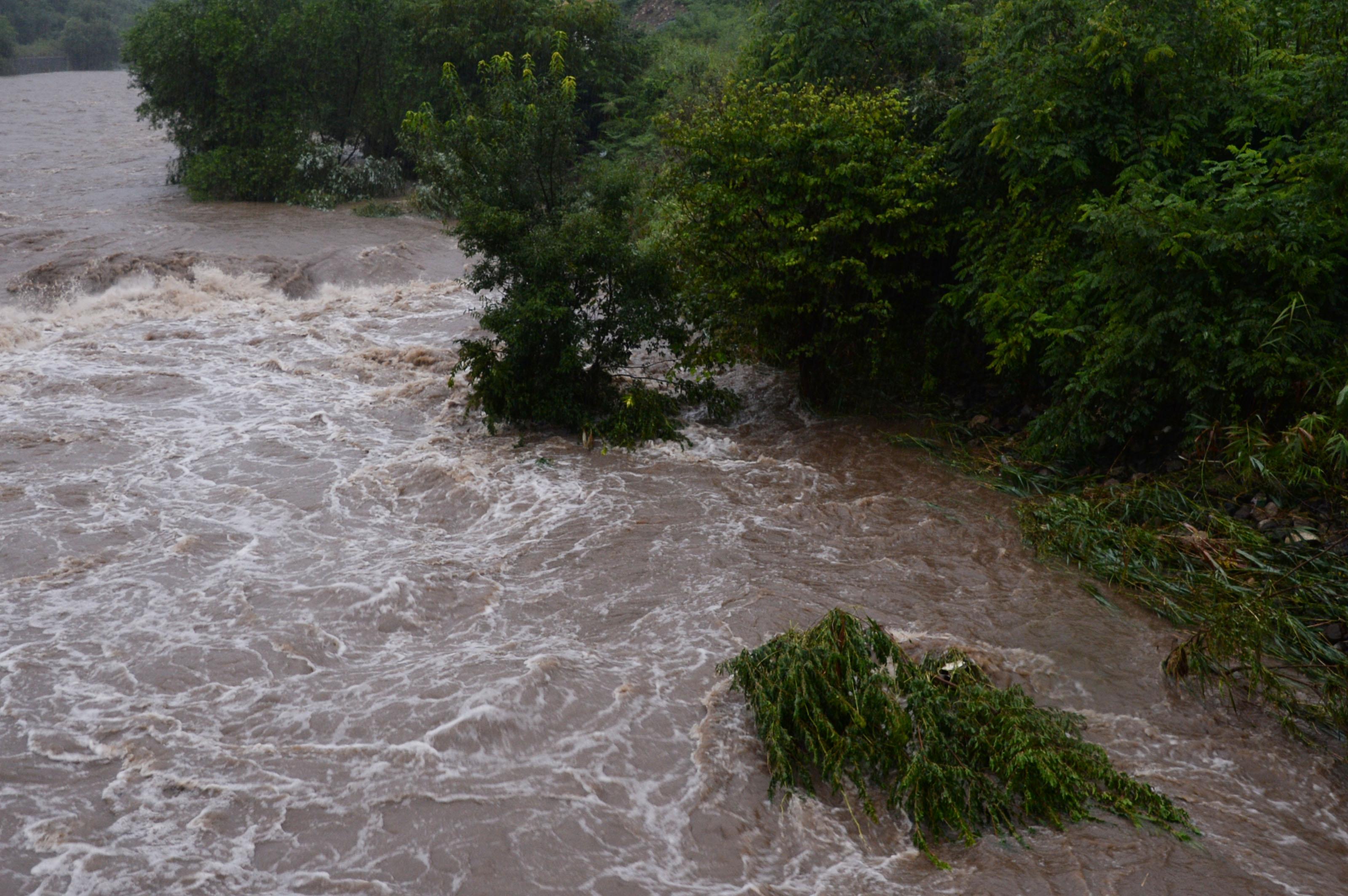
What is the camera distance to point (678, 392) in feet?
36.0

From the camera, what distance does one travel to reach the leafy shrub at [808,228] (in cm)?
926

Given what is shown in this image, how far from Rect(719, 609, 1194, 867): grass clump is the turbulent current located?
5.8 inches

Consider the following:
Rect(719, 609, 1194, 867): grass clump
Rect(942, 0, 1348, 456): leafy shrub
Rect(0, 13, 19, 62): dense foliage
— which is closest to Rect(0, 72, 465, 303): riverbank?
Rect(942, 0, 1348, 456): leafy shrub

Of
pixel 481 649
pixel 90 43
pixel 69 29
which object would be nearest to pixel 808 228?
pixel 481 649

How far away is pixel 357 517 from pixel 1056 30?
7.56m

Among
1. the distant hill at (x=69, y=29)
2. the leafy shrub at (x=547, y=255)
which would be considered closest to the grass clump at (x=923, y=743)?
the leafy shrub at (x=547, y=255)

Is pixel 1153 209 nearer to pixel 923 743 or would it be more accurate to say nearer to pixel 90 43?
pixel 923 743

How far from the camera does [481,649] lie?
6223 mm

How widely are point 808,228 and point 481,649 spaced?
527 centimetres

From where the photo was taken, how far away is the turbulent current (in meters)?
4.46

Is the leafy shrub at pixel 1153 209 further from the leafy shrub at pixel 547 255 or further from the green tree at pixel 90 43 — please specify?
the green tree at pixel 90 43

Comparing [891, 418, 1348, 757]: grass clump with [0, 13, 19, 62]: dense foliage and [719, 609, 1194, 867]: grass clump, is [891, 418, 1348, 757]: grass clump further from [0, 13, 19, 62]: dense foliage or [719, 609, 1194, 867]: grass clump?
[0, 13, 19, 62]: dense foliage

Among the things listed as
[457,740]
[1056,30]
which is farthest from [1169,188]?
[457,740]

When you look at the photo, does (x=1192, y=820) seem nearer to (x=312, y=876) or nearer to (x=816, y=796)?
(x=816, y=796)
